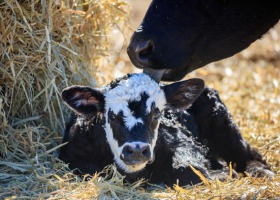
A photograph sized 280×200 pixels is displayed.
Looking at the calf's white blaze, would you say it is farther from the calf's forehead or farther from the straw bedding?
the straw bedding

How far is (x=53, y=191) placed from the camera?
5.45m

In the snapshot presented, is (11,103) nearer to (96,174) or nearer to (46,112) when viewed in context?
(46,112)

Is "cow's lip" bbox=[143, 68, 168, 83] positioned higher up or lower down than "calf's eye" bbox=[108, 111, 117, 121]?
higher up

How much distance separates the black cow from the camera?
18.5 feet

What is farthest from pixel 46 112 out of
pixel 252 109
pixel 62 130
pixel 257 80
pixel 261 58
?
pixel 261 58

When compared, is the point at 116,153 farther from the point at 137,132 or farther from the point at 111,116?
the point at 137,132

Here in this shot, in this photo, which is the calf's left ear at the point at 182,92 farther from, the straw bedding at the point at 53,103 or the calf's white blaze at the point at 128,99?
the straw bedding at the point at 53,103

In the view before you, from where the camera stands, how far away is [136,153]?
17.8ft

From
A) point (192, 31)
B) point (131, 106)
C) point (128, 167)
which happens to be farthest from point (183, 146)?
point (192, 31)

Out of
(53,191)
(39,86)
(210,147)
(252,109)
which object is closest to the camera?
(53,191)

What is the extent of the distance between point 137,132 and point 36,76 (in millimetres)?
1390

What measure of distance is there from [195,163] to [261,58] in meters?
5.93

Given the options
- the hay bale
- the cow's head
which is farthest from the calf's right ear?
the hay bale

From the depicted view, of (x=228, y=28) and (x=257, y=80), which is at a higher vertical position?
(x=228, y=28)
